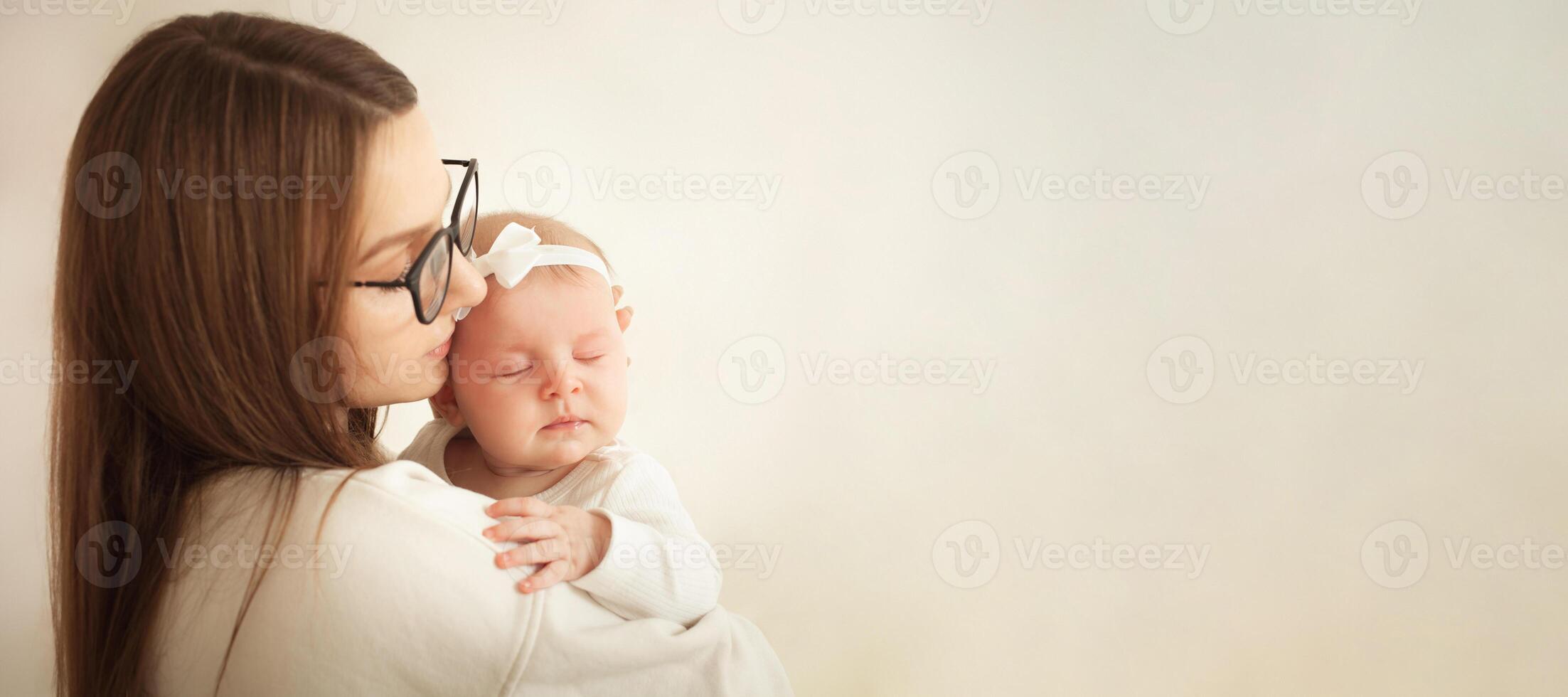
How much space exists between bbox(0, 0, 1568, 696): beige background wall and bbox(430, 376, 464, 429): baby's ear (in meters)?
1.19

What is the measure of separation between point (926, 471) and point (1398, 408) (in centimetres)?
132

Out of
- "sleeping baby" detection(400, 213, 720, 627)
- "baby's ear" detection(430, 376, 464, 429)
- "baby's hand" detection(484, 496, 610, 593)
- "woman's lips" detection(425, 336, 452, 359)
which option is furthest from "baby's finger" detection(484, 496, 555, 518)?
"baby's ear" detection(430, 376, 464, 429)

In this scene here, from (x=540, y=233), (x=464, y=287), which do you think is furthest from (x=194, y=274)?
(x=540, y=233)

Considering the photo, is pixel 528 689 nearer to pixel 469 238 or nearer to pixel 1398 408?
pixel 469 238

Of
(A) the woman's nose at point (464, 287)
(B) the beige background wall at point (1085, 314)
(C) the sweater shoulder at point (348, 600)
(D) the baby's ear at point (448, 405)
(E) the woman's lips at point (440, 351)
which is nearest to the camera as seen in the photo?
(C) the sweater shoulder at point (348, 600)

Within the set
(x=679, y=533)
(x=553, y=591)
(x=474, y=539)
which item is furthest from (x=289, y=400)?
(x=679, y=533)

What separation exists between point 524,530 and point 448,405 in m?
0.58

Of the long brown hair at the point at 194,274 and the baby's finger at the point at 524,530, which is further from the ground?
the long brown hair at the point at 194,274

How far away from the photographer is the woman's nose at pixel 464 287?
4.24ft

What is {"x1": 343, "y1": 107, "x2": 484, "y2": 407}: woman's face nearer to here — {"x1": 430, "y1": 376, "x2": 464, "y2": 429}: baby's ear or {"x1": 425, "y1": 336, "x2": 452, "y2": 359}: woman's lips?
{"x1": 425, "y1": 336, "x2": 452, "y2": 359}: woman's lips

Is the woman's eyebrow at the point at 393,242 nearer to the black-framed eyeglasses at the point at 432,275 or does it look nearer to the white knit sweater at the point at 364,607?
the black-framed eyeglasses at the point at 432,275

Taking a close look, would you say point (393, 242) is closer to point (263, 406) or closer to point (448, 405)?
point (263, 406)

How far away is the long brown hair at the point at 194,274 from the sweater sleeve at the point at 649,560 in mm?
333

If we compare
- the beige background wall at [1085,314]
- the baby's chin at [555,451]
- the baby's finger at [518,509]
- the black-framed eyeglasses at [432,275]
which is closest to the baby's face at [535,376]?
the baby's chin at [555,451]
